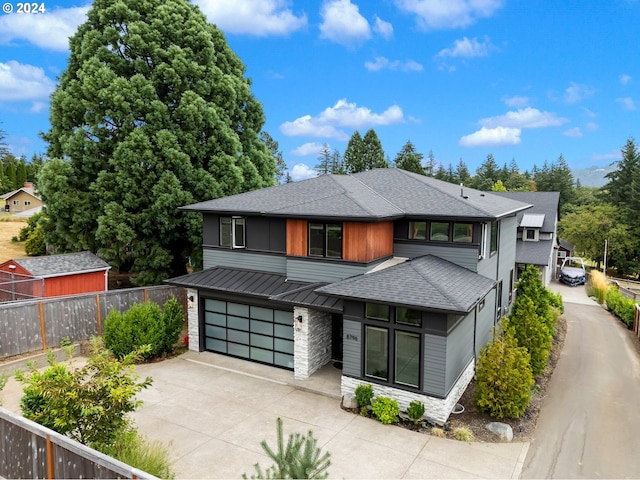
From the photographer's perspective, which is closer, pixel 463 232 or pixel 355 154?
pixel 463 232

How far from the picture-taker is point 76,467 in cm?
573

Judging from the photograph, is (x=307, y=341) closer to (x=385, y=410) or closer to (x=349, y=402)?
(x=349, y=402)

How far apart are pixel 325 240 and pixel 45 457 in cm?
880

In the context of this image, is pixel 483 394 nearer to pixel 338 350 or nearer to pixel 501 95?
pixel 338 350

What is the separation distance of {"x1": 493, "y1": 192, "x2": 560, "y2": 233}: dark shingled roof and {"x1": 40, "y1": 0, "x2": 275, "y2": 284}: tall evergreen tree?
72.5 ft

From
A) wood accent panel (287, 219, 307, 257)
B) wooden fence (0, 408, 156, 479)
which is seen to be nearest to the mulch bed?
wood accent panel (287, 219, 307, 257)

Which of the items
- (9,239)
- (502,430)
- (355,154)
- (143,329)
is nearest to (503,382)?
(502,430)

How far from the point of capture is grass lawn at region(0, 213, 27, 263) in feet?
96.7

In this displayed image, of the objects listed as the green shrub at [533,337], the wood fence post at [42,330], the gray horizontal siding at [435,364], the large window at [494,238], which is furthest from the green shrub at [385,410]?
the wood fence post at [42,330]

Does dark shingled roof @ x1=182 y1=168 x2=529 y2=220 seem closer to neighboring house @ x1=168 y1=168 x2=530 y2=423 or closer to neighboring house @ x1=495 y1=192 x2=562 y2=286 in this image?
neighboring house @ x1=168 y1=168 x2=530 y2=423

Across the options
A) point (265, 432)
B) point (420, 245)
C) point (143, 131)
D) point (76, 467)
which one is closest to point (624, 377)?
point (420, 245)

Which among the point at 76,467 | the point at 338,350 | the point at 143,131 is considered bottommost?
the point at 338,350

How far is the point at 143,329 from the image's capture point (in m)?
13.9

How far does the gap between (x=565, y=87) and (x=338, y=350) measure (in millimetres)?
52142
